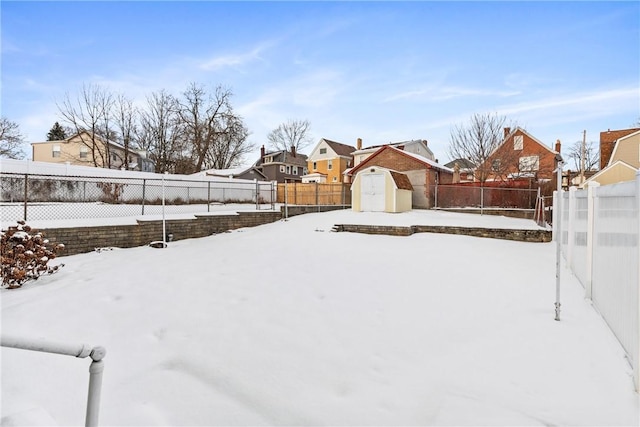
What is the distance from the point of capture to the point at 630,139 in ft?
75.6

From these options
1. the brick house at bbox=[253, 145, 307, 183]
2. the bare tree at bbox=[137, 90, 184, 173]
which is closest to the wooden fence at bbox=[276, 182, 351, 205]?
the brick house at bbox=[253, 145, 307, 183]

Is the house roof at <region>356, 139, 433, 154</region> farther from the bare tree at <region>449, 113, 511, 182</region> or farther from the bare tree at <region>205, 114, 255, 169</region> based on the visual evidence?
the bare tree at <region>205, 114, 255, 169</region>

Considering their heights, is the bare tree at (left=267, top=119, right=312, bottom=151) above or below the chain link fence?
above

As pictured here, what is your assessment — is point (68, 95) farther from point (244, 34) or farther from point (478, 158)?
point (478, 158)

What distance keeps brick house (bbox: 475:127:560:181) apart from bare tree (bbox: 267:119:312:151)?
29416mm

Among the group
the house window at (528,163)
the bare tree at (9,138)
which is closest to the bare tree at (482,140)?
the house window at (528,163)

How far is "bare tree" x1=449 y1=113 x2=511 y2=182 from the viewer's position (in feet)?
74.5

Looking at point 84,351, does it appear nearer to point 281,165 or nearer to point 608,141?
point 608,141

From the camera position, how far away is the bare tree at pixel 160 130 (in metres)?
32.2

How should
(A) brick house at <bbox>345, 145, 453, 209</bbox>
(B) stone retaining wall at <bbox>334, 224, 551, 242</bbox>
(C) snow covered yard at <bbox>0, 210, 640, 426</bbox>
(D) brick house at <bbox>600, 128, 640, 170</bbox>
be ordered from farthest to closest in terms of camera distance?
(D) brick house at <bbox>600, 128, 640, 170</bbox> → (A) brick house at <bbox>345, 145, 453, 209</bbox> → (B) stone retaining wall at <bbox>334, 224, 551, 242</bbox> → (C) snow covered yard at <bbox>0, 210, 640, 426</bbox>

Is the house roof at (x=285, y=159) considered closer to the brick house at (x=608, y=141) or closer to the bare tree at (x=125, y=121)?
the bare tree at (x=125, y=121)

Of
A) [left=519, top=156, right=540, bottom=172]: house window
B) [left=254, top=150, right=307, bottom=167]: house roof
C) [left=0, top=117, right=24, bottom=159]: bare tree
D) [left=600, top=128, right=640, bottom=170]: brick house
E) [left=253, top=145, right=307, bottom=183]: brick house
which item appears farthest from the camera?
[left=254, top=150, right=307, bottom=167]: house roof

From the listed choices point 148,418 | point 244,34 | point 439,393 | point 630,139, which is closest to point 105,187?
point 244,34

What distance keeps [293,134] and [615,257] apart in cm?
4827
